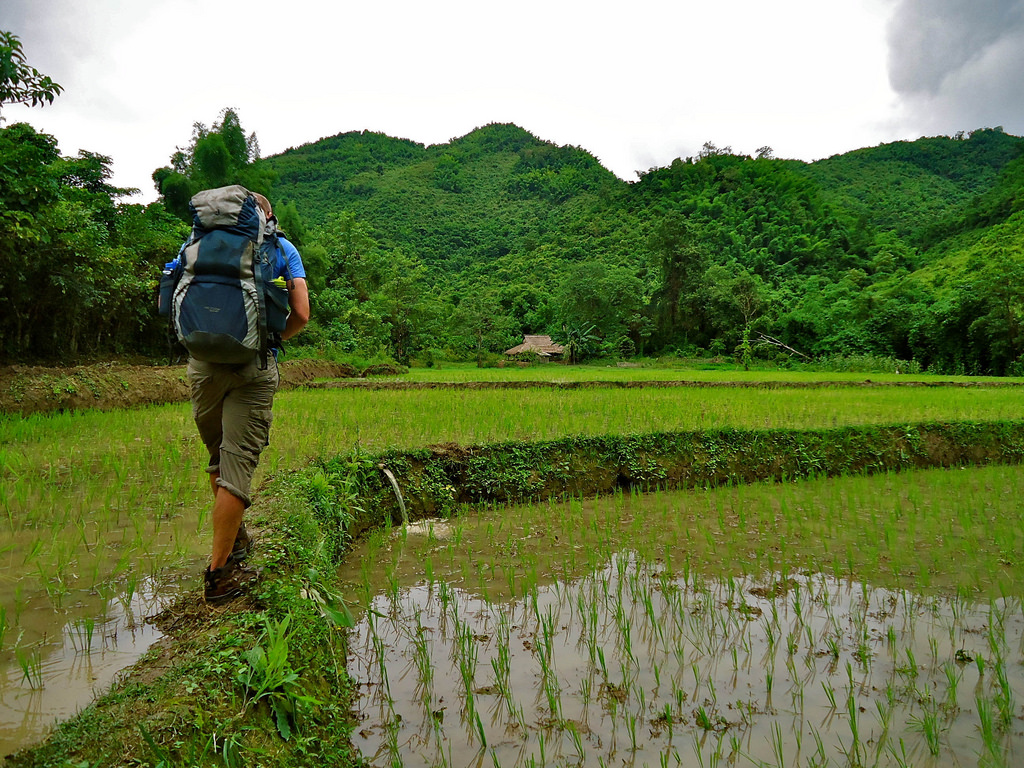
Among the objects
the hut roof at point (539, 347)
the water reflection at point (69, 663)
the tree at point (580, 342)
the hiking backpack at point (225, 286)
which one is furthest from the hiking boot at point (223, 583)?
the hut roof at point (539, 347)

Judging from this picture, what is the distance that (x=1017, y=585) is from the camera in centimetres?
285

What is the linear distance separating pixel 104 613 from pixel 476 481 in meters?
2.77

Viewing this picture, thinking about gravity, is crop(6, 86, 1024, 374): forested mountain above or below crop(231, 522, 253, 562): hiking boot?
above

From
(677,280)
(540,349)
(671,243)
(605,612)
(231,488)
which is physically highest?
(671,243)

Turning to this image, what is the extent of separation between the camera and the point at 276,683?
1.55m

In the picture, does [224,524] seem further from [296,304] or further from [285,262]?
[285,262]

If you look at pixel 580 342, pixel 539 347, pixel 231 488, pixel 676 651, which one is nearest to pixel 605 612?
pixel 676 651

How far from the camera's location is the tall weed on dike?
1.53m

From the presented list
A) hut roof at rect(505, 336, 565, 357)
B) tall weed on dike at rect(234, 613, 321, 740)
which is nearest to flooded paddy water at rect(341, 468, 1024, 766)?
tall weed on dike at rect(234, 613, 321, 740)

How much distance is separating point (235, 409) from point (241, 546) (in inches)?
21.2

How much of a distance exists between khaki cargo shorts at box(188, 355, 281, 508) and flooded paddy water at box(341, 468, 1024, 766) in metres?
0.83

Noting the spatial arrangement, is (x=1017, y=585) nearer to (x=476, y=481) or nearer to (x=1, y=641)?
(x=476, y=481)

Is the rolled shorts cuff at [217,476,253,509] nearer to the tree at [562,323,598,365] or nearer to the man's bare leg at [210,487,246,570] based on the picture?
the man's bare leg at [210,487,246,570]

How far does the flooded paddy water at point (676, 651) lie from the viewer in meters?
1.75
